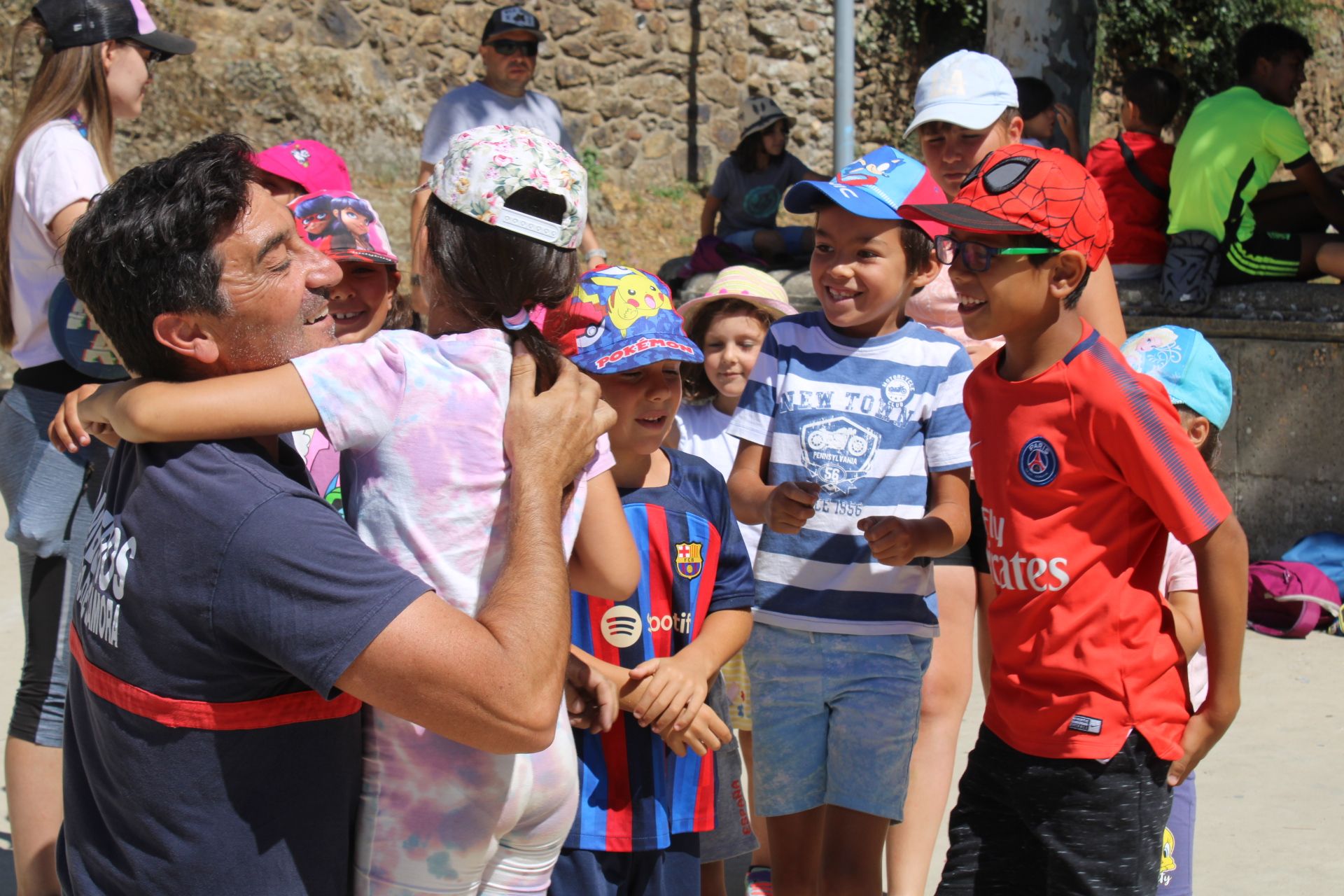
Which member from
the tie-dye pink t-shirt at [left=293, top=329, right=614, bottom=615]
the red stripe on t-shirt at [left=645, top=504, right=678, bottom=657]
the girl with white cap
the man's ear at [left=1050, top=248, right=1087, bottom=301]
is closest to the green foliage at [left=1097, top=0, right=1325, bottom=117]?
the girl with white cap

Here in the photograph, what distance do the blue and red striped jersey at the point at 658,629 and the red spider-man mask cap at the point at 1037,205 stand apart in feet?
2.39

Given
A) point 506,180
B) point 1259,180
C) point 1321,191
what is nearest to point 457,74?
point 1259,180

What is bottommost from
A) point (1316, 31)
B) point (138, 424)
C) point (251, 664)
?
point (1316, 31)

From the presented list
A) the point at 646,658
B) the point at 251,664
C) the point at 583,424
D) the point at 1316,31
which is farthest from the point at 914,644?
the point at 1316,31

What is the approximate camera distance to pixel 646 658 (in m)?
2.37

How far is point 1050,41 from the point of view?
Result: 6.51m

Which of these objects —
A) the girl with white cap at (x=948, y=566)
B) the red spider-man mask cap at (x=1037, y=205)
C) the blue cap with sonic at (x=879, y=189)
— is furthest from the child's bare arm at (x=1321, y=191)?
the red spider-man mask cap at (x=1037, y=205)

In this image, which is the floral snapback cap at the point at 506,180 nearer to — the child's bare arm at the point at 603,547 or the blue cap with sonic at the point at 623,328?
the child's bare arm at the point at 603,547

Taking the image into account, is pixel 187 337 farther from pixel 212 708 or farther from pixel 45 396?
pixel 45 396

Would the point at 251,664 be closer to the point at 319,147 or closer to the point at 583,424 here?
the point at 583,424

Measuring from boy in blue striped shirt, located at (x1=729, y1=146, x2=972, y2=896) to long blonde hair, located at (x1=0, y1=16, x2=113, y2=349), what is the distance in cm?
173

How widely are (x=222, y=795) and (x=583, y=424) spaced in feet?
2.20

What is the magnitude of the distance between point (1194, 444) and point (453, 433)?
145 centimetres

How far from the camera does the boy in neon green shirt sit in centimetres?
549
